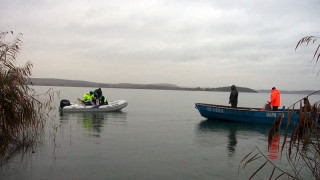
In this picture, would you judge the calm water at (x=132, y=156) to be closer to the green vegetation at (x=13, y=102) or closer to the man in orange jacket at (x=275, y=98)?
the green vegetation at (x=13, y=102)

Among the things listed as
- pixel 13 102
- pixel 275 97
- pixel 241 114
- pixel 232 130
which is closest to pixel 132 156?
pixel 13 102

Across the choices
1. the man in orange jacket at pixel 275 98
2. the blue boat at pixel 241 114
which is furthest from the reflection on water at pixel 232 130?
the man in orange jacket at pixel 275 98

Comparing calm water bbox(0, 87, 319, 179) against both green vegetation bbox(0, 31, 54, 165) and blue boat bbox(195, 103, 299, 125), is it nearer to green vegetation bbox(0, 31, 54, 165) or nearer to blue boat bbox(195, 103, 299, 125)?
green vegetation bbox(0, 31, 54, 165)

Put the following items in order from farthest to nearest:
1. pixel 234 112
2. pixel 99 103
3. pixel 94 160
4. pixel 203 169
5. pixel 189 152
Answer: pixel 99 103 → pixel 234 112 → pixel 189 152 → pixel 94 160 → pixel 203 169

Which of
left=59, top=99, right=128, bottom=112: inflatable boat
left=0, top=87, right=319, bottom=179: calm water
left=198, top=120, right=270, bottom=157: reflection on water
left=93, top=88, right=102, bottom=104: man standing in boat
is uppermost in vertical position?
left=93, top=88, right=102, bottom=104: man standing in boat

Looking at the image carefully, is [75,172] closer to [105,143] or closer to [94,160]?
[94,160]

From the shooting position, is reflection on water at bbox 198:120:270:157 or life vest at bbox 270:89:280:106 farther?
life vest at bbox 270:89:280:106

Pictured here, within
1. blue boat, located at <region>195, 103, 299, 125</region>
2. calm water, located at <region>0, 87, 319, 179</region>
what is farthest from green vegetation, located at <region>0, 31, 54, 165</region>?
blue boat, located at <region>195, 103, 299, 125</region>

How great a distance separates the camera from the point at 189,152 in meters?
9.67

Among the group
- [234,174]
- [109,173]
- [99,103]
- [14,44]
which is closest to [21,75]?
[14,44]

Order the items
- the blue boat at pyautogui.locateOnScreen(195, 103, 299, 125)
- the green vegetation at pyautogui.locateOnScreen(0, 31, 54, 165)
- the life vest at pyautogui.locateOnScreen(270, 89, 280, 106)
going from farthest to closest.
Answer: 1. the blue boat at pyautogui.locateOnScreen(195, 103, 299, 125)
2. the life vest at pyautogui.locateOnScreen(270, 89, 280, 106)
3. the green vegetation at pyautogui.locateOnScreen(0, 31, 54, 165)

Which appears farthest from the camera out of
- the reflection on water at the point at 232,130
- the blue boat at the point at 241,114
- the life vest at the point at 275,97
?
the blue boat at the point at 241,114

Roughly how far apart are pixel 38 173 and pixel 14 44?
3269mm

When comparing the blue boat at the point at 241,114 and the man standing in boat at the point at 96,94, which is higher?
the man standing in boat at the point at 96,94
